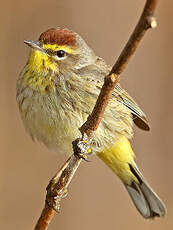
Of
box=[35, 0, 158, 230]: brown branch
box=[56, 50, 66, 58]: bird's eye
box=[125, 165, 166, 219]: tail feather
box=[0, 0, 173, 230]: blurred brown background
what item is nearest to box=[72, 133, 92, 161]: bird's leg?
box=[35, 0, 158, 230]: brown branch

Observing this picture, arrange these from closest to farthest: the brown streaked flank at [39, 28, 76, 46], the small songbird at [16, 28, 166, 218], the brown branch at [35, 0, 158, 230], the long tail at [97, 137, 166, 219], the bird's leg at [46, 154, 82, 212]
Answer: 1. the brown branch at [35, 0, 158, 230]
2. the bird's leg at [46, 154, 82, 212]
3. the small songbird at [16, 28, 166, 218]
4. the brown streaked flank at [39, 28, 76, 46]
5. the long tail at [97, 137, 166, 219]

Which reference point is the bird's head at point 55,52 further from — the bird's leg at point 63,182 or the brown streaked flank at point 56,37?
the bird's leg at point 63,182

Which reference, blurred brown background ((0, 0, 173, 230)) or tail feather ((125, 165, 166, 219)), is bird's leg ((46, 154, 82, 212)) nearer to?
tail feather ((125, 165, 166, 219))

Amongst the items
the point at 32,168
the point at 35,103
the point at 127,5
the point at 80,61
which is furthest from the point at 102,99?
the point at 127,5

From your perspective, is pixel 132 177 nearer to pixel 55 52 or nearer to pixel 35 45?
pixel 55 52

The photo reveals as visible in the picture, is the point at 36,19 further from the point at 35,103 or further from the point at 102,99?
the point at 102,99
